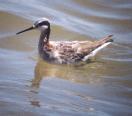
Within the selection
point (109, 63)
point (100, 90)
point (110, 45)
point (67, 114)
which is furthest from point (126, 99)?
point (110, 45)

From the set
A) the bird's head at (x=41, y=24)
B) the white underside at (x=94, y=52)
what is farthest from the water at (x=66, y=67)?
the bird's head at (x=41, y=24)

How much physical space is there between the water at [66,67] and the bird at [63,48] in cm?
24

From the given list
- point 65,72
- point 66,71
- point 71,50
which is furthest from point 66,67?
point 71,50

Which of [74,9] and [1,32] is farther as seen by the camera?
[74,9]

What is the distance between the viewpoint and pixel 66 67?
1350 centimetres

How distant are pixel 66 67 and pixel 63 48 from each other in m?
0.53

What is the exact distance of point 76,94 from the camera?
11.0 metres

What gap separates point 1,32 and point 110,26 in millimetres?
3477

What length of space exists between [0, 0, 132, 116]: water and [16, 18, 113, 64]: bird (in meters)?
0.24

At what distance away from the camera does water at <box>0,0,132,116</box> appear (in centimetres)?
1027

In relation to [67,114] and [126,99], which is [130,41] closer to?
[126,99]

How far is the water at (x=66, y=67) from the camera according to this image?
33.7ft

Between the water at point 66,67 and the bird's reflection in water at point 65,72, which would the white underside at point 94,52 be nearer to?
the water at point 66,67

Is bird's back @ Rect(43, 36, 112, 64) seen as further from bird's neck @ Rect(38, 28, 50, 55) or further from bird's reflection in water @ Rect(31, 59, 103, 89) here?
bird's reflection in water @ Rect(31, 59, 103, 89)
